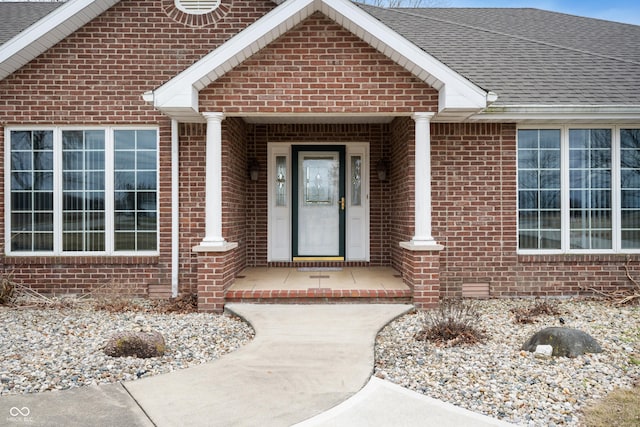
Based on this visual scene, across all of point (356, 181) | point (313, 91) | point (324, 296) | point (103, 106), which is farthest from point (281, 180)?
point (103, 106)

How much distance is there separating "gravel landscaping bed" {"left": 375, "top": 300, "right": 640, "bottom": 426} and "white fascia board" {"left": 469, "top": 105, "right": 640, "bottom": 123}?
2.97 m

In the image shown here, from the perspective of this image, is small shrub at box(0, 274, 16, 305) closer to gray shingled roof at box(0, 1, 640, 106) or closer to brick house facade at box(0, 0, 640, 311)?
brick house facade at box(0, 0, 640, 311)

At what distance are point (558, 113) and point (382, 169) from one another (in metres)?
2.98

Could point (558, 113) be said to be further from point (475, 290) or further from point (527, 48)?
point (475, 290)

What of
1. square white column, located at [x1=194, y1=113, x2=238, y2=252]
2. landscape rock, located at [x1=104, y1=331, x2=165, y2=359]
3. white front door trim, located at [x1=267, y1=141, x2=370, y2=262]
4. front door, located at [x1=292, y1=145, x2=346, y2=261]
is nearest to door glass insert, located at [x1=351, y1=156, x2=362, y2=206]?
white front door trim, located at [x1=267, y1=141, x2=370, y2=262]

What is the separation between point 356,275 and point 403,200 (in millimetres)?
1475

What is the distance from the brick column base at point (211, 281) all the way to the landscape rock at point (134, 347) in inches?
67.9

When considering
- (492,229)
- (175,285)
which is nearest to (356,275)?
(492,229)

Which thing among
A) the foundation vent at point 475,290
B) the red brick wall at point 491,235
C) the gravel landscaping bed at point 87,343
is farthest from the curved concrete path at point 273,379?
the red brick wall at point 491,235

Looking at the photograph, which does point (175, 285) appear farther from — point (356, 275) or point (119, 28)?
point (119, 28)

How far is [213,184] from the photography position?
631 cm

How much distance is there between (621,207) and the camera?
7.34 metres

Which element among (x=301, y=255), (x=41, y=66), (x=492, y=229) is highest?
(x=41, y=66)

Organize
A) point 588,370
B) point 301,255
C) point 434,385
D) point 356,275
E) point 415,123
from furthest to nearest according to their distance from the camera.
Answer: point 301,255
point 356,275
point 415,123
point 588,370
point 434,385
